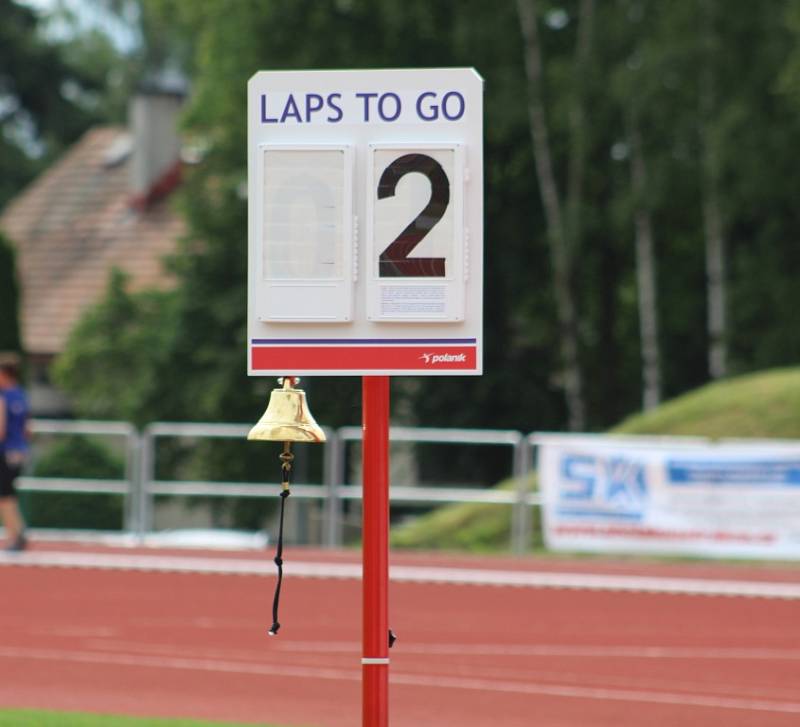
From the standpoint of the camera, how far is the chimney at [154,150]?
4678cm

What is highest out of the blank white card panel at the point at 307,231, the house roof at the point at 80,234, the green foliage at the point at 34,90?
the green foliage at the point at 34,90

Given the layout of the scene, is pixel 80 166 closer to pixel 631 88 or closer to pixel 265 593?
pixel 631 88

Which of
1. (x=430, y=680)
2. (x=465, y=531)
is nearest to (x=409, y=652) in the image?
(x=430, y=680)

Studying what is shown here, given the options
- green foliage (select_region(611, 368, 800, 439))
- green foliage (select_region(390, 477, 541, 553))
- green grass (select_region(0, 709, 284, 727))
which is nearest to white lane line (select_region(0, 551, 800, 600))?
green foliage (select_region(390, 477, 541, 553))

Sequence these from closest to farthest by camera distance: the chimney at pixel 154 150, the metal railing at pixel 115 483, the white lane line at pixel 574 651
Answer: the white lane line at pixel 574 651
the metal railing at pixel 115 483
the chimney at pixel 154 150

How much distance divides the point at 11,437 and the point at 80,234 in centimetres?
3217

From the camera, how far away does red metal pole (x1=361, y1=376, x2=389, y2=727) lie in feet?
18.7

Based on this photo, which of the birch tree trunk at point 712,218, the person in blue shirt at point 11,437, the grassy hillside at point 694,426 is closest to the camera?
the person in blue shirt at point 11,437

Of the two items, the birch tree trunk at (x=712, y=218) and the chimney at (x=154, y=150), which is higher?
the chimney at (x=154, y=150)

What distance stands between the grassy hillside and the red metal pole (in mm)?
13954

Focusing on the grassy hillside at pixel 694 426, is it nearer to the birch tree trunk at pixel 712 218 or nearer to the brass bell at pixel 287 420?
the birch tree trunk at pixel 712 218

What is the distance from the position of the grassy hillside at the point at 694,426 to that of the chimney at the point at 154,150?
25382 millimetres

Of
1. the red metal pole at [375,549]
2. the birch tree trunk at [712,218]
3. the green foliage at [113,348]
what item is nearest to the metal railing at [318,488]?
the birch tree trunk at [712,218]

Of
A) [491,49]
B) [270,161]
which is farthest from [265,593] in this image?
[491,49]
